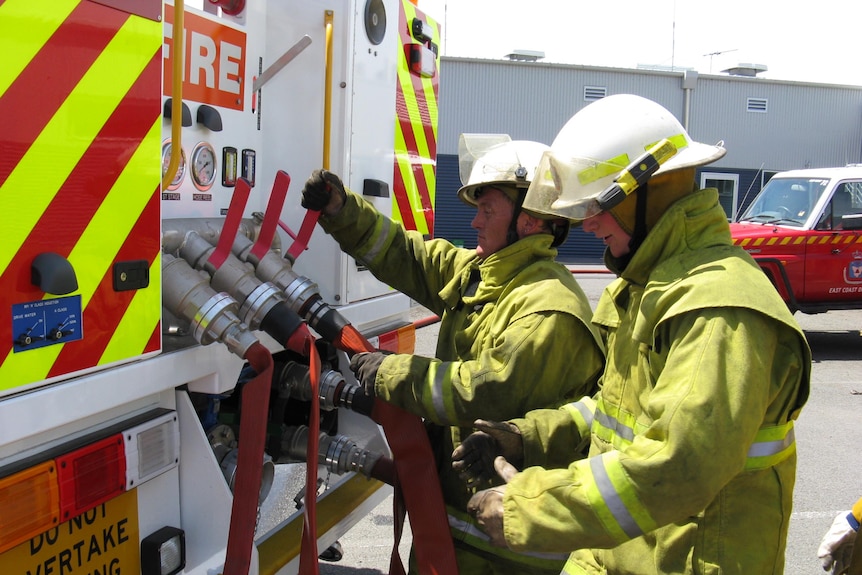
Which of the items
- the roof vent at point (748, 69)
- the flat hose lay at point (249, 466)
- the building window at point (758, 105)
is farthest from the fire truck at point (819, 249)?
the roof vent at point (748, 69)

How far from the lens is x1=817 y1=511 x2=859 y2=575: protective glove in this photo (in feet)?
7.75

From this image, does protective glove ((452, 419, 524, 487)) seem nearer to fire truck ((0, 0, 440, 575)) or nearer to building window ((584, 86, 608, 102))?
fire truck ((0, 0, 440, 575))

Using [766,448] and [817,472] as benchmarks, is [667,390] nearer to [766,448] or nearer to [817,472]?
[766,448]

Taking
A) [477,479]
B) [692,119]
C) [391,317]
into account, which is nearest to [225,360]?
[477,479]

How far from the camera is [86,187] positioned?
5.37ft

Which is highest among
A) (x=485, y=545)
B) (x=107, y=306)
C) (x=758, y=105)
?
(x=758, y=105)

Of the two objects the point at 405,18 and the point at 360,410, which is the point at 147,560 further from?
the point at 405,18

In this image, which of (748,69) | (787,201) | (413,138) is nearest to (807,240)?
(787,201)

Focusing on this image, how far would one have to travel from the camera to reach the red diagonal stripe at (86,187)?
4.89 feet

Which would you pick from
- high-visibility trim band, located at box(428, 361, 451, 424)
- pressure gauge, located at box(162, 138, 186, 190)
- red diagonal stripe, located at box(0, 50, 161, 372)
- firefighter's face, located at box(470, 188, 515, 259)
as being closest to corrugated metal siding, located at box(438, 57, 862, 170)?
firefighter's face, located at box(470, 188, 515, 259)

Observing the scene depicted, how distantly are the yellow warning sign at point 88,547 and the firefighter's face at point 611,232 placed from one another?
127 cm

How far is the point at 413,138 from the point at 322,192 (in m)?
0.76

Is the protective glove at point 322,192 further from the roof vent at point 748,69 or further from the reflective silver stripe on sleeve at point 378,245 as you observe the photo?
the roof vent at point 748,69

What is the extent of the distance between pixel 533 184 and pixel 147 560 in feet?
4.46
